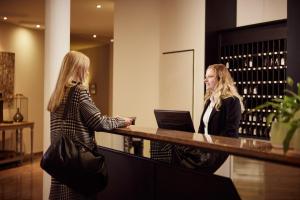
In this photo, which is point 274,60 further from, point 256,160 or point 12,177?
point 12,177

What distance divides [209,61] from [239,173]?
3341 millimetres

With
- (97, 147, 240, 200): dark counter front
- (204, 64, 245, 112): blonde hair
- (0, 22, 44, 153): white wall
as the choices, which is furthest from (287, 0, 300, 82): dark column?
(0, 22, 44, 153): white wall

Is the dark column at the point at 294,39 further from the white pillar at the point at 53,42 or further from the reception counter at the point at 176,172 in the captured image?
the white pillar at the point at 53,42

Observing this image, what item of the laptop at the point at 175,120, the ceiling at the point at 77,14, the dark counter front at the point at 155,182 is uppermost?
the ceiling at the point at 77,14

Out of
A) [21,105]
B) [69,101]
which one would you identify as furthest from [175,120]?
[21,105]

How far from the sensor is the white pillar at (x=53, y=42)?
417 centimetres

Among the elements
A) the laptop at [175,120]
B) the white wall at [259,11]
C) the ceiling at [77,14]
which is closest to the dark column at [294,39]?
the white wall at [259,11]

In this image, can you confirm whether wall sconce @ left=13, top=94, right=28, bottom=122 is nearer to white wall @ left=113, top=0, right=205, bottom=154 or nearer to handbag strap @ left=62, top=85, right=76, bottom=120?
white wall @ left=113, top=0, right=205, bottom=154

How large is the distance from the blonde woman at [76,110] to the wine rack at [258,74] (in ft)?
8.99

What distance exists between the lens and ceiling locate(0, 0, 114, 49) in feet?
21.6

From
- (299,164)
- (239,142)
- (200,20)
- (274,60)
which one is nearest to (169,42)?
(200,20)

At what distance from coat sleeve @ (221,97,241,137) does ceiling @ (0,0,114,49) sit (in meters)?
3.95

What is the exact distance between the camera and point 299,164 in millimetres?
1444

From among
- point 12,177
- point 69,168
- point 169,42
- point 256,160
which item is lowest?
point 12,177
